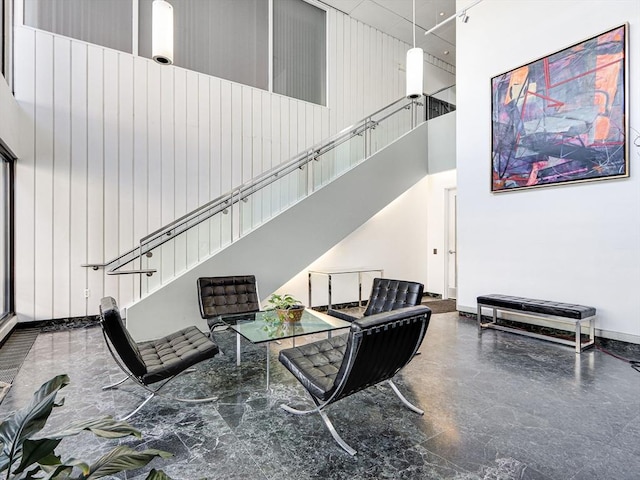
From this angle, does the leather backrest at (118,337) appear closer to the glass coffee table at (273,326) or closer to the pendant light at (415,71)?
the glass coffee table at (273,326)

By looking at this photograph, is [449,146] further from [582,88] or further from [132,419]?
[132,419]

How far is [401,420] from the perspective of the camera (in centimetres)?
265

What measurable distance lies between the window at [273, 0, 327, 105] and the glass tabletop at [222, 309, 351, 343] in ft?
16.7

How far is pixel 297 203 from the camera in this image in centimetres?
550

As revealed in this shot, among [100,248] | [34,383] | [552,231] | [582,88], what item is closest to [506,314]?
[552,231]

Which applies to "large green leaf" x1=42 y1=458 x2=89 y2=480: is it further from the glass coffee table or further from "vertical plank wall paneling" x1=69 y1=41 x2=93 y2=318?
"vertical plank wall paneling" x1=69 y1=41 x2=93 y2=318

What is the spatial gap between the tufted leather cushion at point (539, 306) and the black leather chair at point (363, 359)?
2691 mm

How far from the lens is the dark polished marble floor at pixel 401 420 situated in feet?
6.95

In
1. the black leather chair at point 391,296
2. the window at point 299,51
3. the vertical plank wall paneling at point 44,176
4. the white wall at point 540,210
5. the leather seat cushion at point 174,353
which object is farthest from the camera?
the window at point 299,51

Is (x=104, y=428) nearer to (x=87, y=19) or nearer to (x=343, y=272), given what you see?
(x=343, y=272)

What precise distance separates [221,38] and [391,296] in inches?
226

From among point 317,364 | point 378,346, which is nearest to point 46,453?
point 378,346

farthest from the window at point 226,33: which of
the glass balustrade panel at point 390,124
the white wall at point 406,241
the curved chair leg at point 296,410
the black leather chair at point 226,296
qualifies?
the curved chair leg at point 296,410

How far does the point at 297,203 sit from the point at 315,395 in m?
3.50
